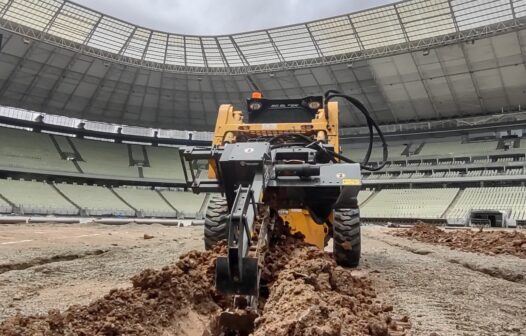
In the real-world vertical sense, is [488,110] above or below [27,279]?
above

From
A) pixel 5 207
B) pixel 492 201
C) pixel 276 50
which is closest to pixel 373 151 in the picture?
pixel 492 201

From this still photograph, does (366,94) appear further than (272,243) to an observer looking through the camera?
Yes

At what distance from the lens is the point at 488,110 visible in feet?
110

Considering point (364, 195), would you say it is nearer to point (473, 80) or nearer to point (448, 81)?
point (448, 81)

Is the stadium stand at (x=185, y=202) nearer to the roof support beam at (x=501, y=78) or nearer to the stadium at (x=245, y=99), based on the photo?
the stadium at (x=245, y=99)

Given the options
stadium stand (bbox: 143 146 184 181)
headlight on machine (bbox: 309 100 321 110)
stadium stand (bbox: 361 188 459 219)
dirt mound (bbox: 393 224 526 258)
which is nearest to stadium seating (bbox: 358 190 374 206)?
stadium stand (bbox: 361 188 459 219)

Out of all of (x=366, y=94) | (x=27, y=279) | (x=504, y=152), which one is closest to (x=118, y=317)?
(x=27, y=279)

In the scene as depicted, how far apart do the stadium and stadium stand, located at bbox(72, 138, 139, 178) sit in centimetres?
17

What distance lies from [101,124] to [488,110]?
113ft

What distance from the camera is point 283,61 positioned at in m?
30.5

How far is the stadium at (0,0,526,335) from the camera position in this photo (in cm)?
2573

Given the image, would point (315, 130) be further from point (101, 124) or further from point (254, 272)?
point (101, 124)

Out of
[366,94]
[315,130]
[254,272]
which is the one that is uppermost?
[366,94]

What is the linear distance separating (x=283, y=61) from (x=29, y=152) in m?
22.1
